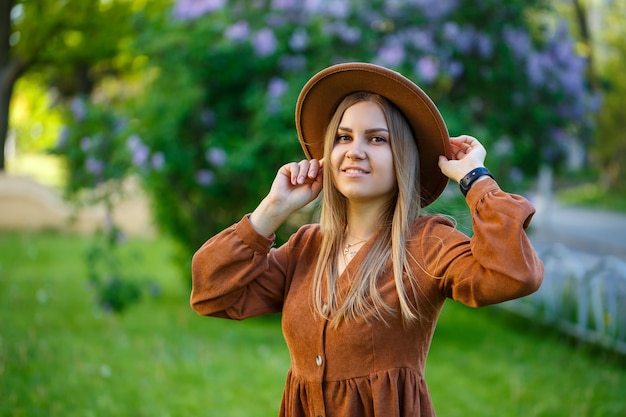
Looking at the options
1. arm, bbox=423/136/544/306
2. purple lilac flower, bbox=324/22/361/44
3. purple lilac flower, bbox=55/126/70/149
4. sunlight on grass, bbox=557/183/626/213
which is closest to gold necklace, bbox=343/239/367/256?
arm, bbox=423/136/544/306

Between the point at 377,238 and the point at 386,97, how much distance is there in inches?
15.8

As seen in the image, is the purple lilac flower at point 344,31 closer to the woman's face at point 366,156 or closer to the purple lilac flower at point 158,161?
the purple lilac flower at point 158,161

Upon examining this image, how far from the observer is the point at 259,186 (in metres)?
6.25

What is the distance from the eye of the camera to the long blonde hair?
2.06 meters

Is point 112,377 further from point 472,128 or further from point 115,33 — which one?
point 115,33

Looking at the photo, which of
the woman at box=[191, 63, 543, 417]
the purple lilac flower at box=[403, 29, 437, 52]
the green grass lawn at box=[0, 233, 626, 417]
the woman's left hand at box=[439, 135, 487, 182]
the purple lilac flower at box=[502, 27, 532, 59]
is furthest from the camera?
the purple lilac flower at box=[502, 27, 532, 59]

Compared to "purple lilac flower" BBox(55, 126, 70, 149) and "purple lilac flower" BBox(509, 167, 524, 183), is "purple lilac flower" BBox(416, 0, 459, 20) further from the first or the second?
"purple lilac flower" BBox(55, 126, 70, 149)

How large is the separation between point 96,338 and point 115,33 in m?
8.54

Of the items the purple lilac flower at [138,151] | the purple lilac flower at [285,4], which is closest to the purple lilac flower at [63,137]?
the purple lilac flower at [138,151]

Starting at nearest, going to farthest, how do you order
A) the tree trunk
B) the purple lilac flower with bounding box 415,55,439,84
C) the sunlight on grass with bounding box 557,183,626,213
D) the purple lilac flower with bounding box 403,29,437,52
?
the purple lilac flower with bounding box 415,55,439,84, the purple lilac flower with bounding box 403,29,437,52, the tree trunk, the sunlight on grass with bounding box 557,183,626,213

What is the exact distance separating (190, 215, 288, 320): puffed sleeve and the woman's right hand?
4 cm

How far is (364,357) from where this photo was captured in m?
2.06

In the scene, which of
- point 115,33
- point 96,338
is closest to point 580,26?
point 115,33

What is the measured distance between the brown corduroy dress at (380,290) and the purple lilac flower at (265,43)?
416 centimetres
